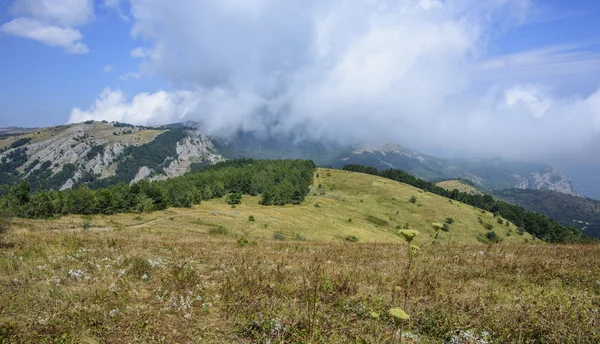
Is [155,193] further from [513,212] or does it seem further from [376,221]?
[513,212]

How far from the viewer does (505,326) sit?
6.51 meters

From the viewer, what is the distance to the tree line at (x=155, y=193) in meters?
63.4

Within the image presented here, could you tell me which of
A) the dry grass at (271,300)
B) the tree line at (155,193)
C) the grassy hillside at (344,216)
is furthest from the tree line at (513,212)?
the dry grass at (271,300)

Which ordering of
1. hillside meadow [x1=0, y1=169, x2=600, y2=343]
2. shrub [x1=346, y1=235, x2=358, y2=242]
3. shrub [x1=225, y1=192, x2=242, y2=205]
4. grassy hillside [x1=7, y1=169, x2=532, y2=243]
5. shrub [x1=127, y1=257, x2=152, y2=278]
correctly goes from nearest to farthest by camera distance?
1. hillside meadow [x1=0, y1=169, x2=600, y2=343]
2. shrub [x1=127, y1=257, x2=152, y2=278]
3. grassy hillside [x1=7, y1=169, x2=532, y2=243]
4. shrub [x1=346, y1=235, x2=358, y2=242]
5. shrub [x1=225, y1=192, x2=242, y2=205]

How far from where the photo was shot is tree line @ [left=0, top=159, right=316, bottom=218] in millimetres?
63403

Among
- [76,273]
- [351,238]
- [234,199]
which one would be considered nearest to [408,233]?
[76,273]

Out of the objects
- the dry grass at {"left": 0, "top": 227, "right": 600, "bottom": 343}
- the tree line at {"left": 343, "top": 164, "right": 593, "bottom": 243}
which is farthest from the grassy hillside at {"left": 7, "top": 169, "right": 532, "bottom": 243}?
the dry grass at {"left": 0, "top": 227, "right": 600, "bottom": 343}

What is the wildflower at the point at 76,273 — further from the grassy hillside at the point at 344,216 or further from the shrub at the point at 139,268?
the grassy hillside at the point at 344,216

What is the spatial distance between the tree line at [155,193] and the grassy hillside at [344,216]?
16.6 ft

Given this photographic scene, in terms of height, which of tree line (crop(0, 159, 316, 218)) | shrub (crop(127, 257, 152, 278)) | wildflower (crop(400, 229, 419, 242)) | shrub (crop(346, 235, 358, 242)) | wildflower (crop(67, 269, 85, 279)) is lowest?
shrub (crop(346, 235, 358, 242))

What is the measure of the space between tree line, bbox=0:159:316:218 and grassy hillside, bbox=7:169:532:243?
5.06m

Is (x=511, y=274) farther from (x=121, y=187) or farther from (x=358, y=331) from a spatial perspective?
(x=121, y=187)

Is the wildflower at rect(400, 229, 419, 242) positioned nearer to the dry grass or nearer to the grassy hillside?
the dry grass

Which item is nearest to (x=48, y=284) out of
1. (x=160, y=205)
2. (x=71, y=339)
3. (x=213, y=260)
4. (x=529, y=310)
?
(x=71, y=339)
